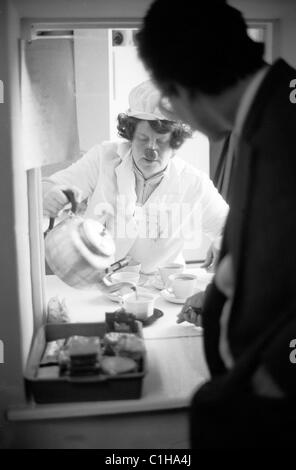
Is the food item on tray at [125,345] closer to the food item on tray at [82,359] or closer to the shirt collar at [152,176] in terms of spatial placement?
the food item on tray at [82,359]

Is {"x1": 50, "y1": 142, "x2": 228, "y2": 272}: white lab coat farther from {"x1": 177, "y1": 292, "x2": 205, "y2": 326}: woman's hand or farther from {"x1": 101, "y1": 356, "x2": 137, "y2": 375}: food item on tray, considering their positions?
{"x1": 101, "y1": 356, "x2": 137, "y2": 375}: food item on tray

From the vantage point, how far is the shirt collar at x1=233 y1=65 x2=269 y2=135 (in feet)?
2.15

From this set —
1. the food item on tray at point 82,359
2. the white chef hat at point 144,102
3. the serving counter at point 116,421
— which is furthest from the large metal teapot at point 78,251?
the white chef hat at point 144,102

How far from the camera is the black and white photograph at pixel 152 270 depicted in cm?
64

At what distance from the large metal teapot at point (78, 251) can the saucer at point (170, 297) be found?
0.49 meters

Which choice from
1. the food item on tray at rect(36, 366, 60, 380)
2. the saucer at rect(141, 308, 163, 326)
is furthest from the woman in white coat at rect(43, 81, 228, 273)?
the food item on tray at rect(36, 366, 60, 380)

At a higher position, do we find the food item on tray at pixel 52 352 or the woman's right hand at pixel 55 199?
the woman's right hand at pixel 55 199

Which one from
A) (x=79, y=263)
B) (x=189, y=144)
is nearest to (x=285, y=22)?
(x=79, y=263)

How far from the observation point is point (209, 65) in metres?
0.70

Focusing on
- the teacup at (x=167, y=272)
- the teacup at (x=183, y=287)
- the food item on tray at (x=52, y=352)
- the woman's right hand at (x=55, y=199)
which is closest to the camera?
the food item on tray at (x=52, y=352)

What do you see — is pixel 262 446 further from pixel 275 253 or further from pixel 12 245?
pixel 12 245

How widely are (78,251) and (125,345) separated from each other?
0.24 meters

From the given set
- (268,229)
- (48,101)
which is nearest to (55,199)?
(48,101)

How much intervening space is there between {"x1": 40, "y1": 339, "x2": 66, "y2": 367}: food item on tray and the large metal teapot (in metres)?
0.18
